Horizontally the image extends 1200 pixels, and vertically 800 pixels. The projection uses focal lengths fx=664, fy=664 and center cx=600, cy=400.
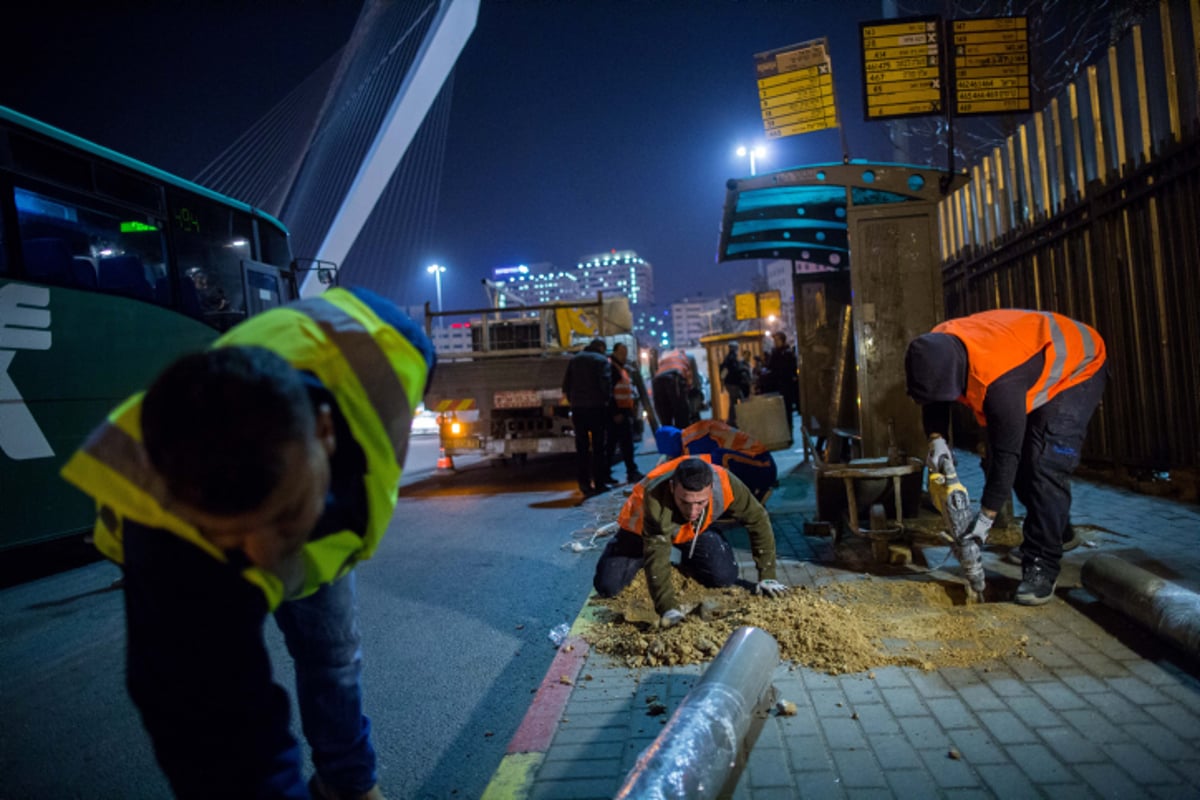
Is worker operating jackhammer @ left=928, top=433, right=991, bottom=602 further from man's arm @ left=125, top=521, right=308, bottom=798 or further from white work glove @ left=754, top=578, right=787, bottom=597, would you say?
man's arm @ left=125, top=521, right=308, bottom=798

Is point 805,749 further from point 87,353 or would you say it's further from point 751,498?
point 87,353

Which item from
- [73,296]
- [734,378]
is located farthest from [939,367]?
[734,378]

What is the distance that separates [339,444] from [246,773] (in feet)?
2.12

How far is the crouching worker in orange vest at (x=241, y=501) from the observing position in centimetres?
111

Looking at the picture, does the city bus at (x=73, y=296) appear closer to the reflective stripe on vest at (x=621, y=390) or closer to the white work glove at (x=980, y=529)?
the reflective stripe on vest at (x=621, y=390)

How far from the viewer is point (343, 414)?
140 cm

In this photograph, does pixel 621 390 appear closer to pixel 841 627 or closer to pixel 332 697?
pixel 841 627

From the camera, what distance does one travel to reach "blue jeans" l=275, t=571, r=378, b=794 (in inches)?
75.4

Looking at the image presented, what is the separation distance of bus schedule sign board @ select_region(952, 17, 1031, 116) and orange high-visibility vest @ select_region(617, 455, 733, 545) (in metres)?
4.27

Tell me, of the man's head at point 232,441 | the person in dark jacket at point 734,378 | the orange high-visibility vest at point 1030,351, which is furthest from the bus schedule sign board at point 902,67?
the person in dark jacket at point 734,378

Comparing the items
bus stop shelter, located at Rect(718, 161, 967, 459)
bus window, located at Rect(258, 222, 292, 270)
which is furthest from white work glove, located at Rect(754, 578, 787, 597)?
bus window, located at Rect(258, 222, 292, 270)

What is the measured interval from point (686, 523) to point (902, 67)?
4.51 m

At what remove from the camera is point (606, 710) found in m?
2.87

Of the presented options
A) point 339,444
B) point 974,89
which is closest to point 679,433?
point 974,89
